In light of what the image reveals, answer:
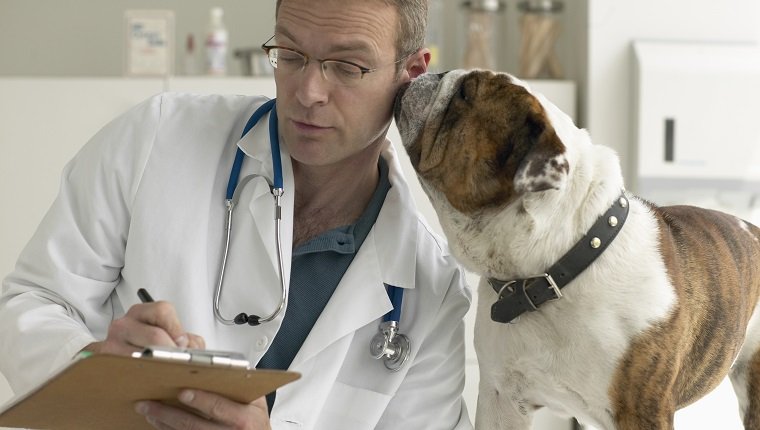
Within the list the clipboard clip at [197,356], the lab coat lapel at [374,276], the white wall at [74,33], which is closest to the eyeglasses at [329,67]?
the lab coat lapel at [374,276]

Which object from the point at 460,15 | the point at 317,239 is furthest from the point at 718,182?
the point at 317,239

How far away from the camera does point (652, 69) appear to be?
276 centimetres

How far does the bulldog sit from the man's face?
62mm

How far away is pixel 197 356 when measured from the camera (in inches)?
37.8

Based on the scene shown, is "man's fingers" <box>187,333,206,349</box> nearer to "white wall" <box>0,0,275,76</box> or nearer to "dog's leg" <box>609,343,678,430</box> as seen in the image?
"dog's leg" <box>609,343,678,430</box>

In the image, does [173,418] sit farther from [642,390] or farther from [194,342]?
[642,390]

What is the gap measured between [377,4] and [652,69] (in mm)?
1521

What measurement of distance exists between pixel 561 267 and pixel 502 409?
0.27 metres

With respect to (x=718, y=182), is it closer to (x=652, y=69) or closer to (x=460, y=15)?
(x=652, y=69)

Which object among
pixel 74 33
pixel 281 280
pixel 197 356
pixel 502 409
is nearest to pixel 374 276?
pixel 281 280

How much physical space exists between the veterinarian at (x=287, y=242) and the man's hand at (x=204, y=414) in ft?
0.89

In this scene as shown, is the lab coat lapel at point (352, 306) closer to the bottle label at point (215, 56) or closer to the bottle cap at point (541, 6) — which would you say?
the bottle label at point (215, 56)

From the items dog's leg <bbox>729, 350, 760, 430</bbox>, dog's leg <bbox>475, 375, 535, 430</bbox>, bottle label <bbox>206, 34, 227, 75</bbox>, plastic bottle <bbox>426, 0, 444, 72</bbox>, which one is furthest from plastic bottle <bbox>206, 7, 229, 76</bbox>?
dog's leg <bbox>729, 350, 760, 430</bbox>

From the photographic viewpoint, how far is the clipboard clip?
938 mm
